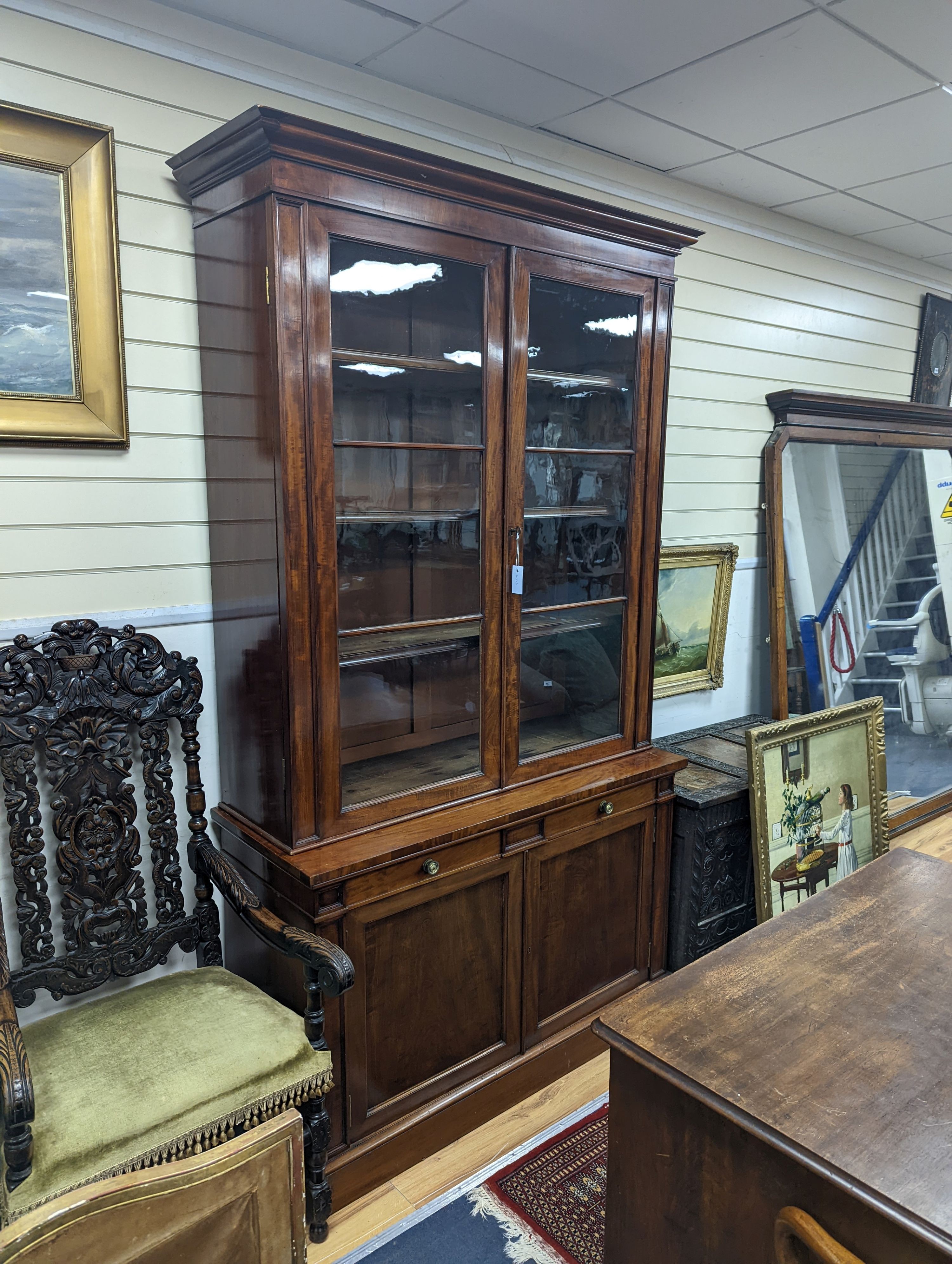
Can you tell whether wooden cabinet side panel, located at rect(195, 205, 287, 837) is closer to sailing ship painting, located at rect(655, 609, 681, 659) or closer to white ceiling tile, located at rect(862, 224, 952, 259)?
sailing ship painting, located at rect(655, 609, 681, 659)

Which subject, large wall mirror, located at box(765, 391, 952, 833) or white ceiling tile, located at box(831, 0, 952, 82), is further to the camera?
large wall mirror, located at box(765, 391, 952, 833)

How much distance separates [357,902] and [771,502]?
248 cm

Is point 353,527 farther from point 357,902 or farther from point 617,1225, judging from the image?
point 617,1225

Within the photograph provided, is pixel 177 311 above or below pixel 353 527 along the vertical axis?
above

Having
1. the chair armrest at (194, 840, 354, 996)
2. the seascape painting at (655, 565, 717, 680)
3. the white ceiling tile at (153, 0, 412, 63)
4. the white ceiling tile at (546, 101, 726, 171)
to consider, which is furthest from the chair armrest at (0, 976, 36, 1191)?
the white ceiling tile at (546, 101, 726, 171)

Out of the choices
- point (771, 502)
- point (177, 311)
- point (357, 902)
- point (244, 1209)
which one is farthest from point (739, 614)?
point (244, 1209)

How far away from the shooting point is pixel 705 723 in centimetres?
360

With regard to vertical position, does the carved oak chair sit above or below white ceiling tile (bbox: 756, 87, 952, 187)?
below

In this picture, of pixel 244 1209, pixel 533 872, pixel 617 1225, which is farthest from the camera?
pixel 533 872

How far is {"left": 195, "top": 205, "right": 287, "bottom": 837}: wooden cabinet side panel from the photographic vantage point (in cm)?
181

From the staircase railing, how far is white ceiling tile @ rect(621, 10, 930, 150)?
186cm

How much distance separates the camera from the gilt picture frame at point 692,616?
3328 millimetres

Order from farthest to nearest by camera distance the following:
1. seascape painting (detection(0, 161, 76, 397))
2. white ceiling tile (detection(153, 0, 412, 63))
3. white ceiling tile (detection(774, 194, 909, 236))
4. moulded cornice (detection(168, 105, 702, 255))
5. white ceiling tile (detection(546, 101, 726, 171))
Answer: white ceiling tile (detection(774, 194, 909, 236)) → white ceiling tile (detection(546, 101, 726, 171)) → white ceiling tile (detection(153, 0, 412, 63)) → seascape painting (detection(0, 161, 76, 397)) → moulded cornice (detection(168, 105, 702, 255))

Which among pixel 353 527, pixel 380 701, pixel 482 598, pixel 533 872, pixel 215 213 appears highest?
pixel 215 213
